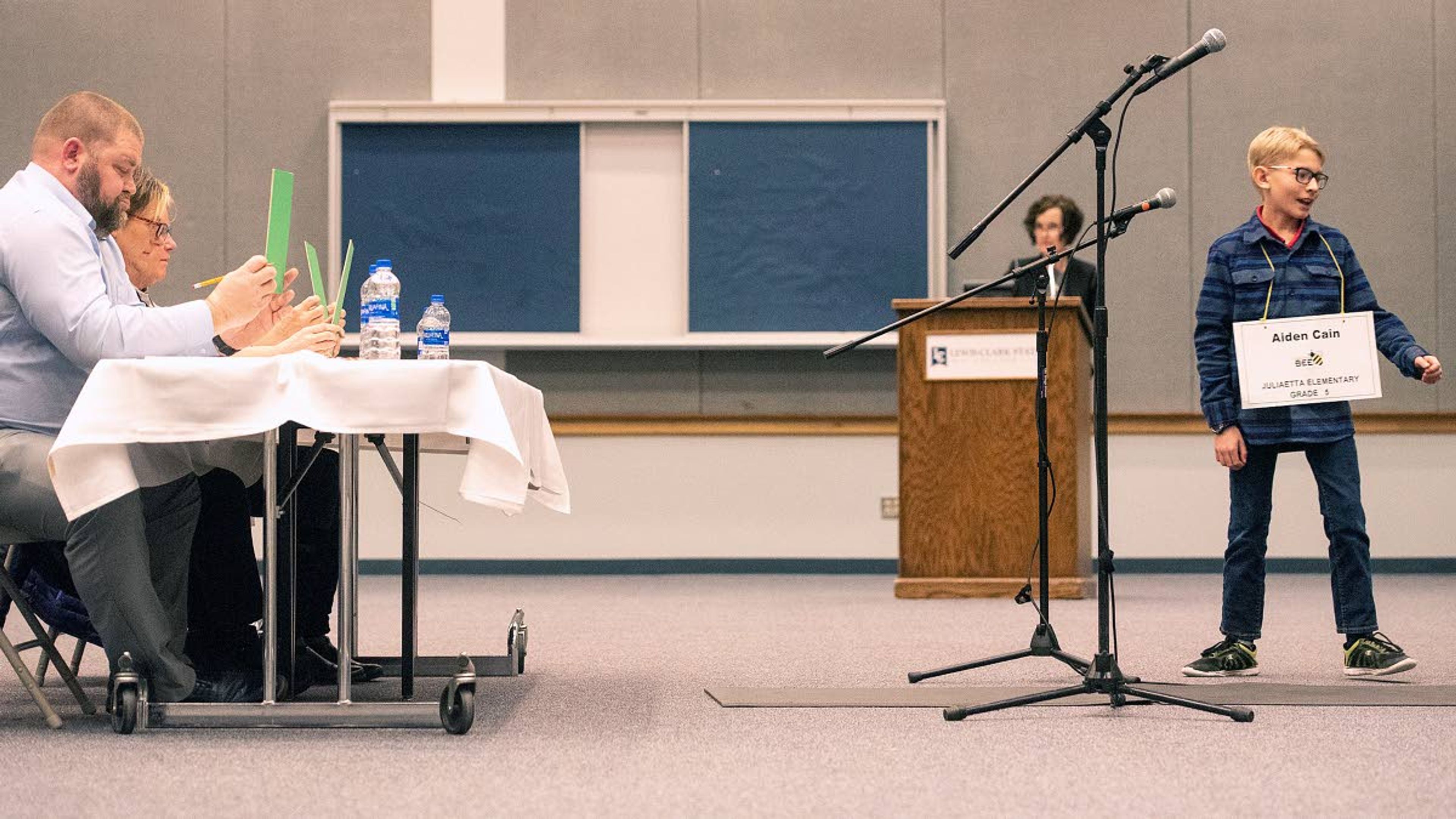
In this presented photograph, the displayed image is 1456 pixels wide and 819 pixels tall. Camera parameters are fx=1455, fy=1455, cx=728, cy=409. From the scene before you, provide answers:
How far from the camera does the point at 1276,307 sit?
11.5 feet

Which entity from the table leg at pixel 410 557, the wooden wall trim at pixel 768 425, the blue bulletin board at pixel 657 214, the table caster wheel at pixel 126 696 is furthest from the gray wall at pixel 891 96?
the table caster wheel at pixel 126 696

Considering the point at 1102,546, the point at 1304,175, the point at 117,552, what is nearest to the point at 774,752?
the point at 1102,546

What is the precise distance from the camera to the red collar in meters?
3.52

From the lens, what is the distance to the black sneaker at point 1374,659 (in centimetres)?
335

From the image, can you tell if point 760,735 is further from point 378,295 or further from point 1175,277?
point 1175,277

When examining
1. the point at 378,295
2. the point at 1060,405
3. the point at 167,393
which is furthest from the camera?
the point at 1060,405

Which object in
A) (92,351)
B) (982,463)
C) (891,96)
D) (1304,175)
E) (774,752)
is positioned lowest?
(774,752)

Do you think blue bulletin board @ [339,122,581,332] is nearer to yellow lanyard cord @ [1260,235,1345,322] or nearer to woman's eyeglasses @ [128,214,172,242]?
woman's eyeglasses @ [128,214,172,242]

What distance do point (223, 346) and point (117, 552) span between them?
473 mm

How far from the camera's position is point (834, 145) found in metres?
6.67

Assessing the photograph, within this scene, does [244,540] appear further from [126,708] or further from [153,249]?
[153,249]

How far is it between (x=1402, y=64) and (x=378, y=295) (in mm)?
5426

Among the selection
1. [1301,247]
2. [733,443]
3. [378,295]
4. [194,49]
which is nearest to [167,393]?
[378,295]

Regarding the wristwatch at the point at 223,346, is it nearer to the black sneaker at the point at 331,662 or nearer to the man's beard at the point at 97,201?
the man's beard at the point at 97,201
